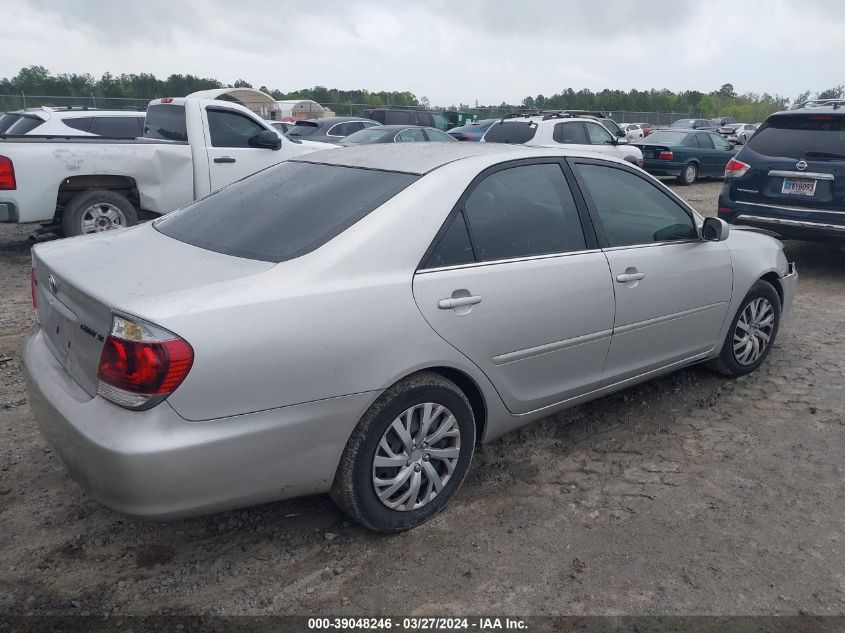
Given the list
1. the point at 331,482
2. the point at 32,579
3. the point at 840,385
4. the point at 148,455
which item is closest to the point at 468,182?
the point at 331,482

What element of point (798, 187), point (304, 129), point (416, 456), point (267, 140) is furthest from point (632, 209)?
point (304, 129)

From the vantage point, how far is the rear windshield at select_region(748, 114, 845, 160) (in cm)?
718

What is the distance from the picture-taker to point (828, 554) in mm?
3000

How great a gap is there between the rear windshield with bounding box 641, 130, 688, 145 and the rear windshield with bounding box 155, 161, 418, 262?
51.7 feet


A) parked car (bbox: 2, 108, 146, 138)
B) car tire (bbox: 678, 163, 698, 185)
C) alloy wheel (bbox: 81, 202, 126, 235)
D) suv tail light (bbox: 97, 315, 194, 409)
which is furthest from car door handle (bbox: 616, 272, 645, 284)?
car tire (bbox: 678, 163, 698, 185)

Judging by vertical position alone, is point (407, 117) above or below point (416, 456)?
above

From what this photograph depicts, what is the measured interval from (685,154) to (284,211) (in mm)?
16210

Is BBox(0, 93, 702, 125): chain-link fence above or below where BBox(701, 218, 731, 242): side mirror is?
below

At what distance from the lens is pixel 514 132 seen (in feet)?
44.9

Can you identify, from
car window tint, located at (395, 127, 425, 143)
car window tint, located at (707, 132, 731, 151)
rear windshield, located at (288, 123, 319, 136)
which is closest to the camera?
car window tint, located at (395, 127, 425, 143)

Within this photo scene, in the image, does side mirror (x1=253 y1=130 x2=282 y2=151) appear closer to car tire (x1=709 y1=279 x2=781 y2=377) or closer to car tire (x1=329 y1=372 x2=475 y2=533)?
car tire (x1=709 y1=279 x2=781 y2=377)

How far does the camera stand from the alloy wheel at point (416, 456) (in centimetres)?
293

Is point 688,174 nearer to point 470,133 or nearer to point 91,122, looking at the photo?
point 470,133

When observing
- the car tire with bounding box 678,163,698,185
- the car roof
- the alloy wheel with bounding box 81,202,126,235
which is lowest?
the car tire with bounding box 678,163,698,185
